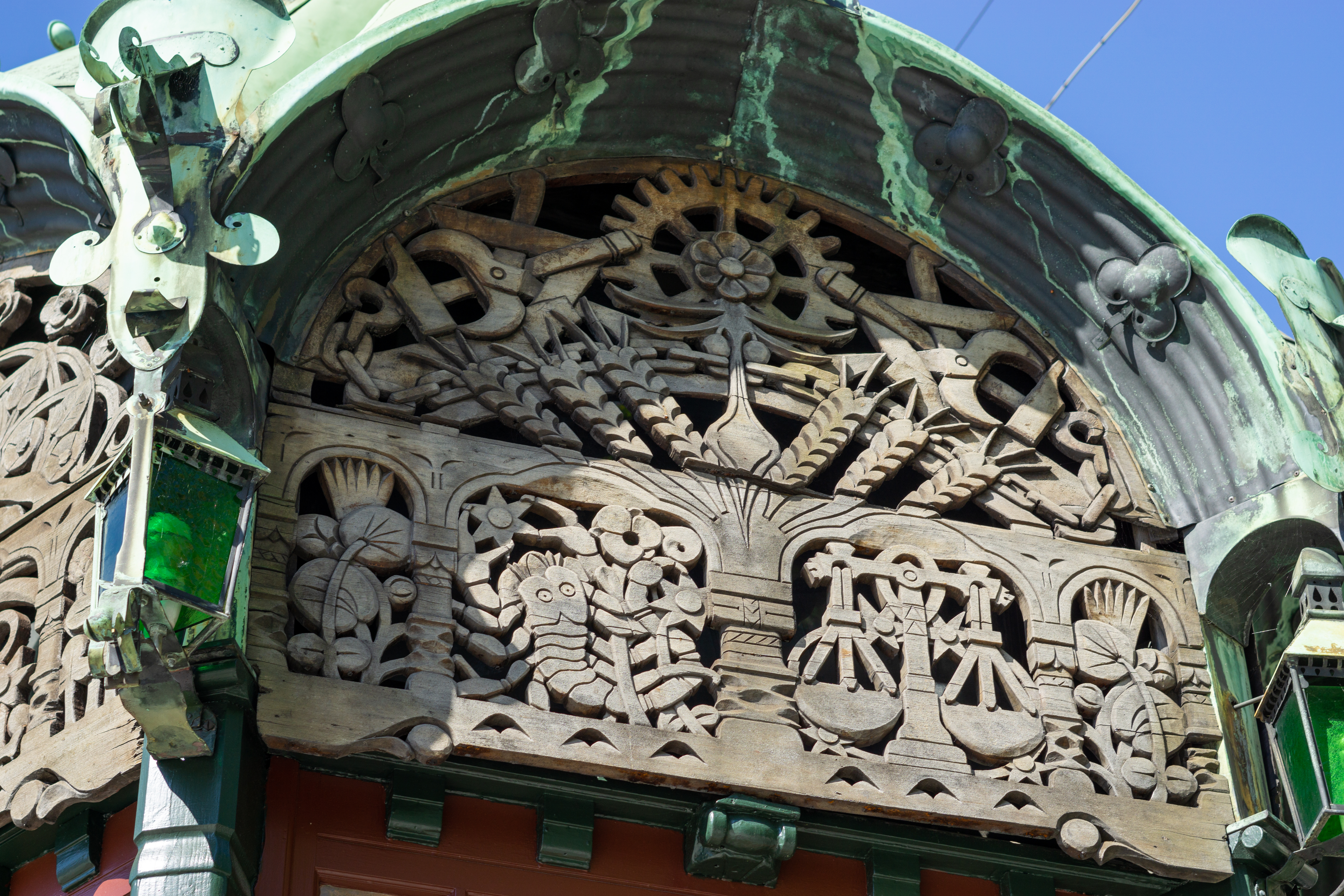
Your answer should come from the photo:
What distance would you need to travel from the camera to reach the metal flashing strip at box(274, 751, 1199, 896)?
5035 mm

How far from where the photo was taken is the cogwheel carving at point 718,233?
6.12 m

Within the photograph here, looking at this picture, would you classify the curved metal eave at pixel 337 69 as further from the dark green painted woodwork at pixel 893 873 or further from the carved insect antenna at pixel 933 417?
the dark green painted woodwork at pixel 893 873

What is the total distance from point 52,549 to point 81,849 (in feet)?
2.70

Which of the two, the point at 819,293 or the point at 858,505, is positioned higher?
the point at 819,293

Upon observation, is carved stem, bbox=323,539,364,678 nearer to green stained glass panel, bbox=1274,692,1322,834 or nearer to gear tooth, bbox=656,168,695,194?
gear tooth, bbox=656,168,695,194

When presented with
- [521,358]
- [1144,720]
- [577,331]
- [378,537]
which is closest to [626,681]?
[378,537]

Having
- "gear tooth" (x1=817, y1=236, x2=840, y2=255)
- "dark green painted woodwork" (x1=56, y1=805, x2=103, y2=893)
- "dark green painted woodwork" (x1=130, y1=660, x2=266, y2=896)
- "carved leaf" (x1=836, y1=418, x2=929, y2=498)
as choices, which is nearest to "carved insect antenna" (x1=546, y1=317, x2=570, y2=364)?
"carved leaf" (x1=836, y1=418, x2=929, y2=498)

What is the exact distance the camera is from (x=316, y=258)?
5633 millimetres

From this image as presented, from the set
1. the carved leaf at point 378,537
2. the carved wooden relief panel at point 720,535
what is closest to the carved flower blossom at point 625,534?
the carved wooden relief panel at point 720,535

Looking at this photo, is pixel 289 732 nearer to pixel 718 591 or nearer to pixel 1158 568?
pixel 718 591

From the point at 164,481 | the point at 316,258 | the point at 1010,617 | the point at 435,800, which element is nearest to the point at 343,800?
the point at 435,800

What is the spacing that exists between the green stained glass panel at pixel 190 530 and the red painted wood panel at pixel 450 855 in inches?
24.4

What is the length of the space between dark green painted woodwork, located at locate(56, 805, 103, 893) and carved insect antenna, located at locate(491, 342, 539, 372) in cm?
169

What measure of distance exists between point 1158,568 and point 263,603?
2.62 metres
